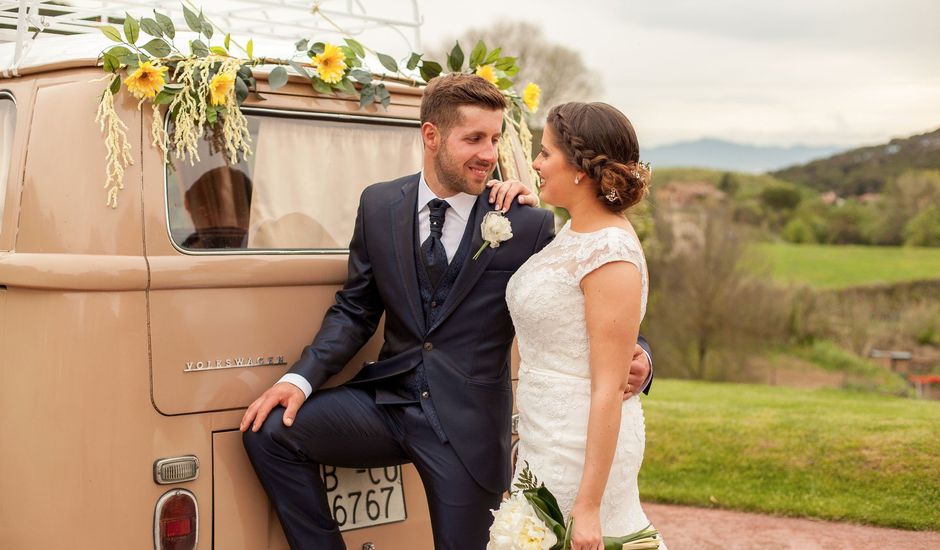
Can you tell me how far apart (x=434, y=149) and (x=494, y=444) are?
109 cm

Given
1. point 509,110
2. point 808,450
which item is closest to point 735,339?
point 808,450

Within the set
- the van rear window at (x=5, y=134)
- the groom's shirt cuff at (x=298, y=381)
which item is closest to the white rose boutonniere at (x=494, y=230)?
the groom's shirt cuff at (x=298, y=381)

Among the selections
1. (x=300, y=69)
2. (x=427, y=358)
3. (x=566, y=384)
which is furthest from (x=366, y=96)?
(x=566, y=384)

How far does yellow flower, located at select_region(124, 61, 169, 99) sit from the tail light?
4.35ft

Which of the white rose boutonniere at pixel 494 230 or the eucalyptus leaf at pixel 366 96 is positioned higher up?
the eucalyptus leaf at pixel 366 96

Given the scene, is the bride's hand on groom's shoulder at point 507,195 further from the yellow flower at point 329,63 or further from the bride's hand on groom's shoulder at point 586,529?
the bride's hand on groom's shoulder at point 586,529

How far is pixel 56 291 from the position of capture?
3.13 m

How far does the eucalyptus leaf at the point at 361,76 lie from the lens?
375 cm

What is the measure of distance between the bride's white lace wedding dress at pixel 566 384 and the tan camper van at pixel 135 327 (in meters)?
0.88

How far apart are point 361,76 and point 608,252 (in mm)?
1383

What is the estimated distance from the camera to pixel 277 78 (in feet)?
11.6

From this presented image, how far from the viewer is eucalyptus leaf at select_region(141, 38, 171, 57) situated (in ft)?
11.0

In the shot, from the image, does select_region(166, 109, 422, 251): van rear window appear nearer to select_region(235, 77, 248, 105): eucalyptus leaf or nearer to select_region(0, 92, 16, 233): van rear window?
select_region(235, 77, 248, 105): eucalyptus leaf

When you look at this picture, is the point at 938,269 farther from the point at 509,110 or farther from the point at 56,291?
the point at 56,291
